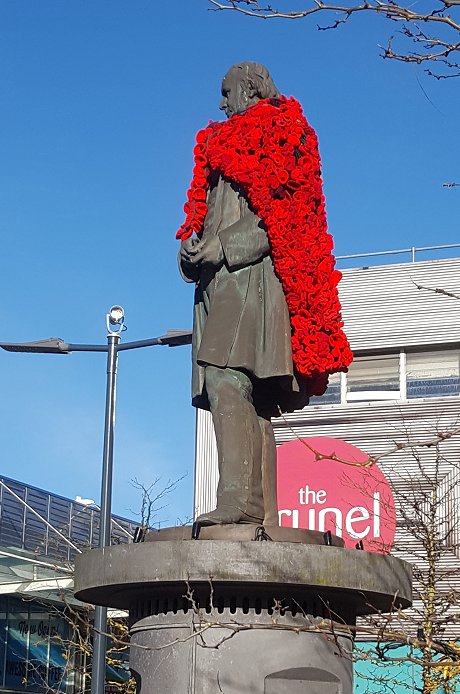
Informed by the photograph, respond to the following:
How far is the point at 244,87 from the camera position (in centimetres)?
769

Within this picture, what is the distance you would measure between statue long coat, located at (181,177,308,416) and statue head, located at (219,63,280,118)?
1.66 feet

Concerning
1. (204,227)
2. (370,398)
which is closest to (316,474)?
(370,398)

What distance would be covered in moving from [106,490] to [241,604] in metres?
11.5

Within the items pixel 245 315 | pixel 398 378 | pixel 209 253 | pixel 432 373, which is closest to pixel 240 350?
pixel 245 315

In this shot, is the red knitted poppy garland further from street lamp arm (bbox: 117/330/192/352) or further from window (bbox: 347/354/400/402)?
window (bbox: 347/354/400/402)

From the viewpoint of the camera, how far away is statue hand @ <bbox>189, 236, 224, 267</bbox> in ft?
23.9

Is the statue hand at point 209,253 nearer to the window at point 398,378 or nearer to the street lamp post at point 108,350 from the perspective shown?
the street lamp post at point 108,350

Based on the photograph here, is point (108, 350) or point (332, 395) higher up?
point (332, 395)

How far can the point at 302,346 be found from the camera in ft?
23.7

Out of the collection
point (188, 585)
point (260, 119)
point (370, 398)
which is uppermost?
point (370, 398)

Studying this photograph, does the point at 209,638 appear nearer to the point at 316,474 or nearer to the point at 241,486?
the point at 241,486

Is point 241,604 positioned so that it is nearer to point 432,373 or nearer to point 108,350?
point 108,350

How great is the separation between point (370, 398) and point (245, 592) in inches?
876

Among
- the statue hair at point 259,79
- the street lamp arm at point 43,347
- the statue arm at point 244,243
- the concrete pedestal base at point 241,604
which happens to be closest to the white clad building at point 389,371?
the street lamp arm at point 43,347
